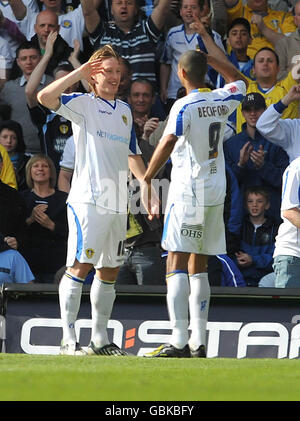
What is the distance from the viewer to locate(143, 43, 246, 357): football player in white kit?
7277mm

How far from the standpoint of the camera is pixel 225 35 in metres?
12.4

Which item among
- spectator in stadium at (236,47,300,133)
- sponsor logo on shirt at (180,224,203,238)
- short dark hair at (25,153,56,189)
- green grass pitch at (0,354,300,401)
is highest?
spectator in stadium at (236,47,300,133)

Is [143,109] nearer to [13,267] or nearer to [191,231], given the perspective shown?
[13,267]

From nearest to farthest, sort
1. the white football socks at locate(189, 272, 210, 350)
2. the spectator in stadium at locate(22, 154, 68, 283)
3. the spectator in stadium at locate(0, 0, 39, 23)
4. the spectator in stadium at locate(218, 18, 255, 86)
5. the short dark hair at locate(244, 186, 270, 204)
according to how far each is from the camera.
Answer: the white football socks at locate(189, 272, 210, 350) < the spectator in stadium at locate(22, 154, 68, 283) < the short dark hair at locate(244, 186, 270, 204) < the spectator in stadium at locate(218, 18, 255, 86) < the spectator in stadium at locate(0, 0, 39, 23)

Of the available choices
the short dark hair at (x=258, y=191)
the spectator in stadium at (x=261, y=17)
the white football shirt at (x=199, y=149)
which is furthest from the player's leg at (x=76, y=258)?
Answer: the spectator in stadium at (x=261, y=17)

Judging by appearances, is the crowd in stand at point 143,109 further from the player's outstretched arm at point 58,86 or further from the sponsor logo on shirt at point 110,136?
the player's outstretched arm at point 58,86

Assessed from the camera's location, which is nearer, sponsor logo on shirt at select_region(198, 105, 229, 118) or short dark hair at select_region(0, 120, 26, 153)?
sponsor logo on shirt at select_region(198, 105, 229, 118)

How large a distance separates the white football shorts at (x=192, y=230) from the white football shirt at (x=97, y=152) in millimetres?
568

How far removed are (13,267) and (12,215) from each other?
0.82 meters

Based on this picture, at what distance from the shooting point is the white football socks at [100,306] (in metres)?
7.75

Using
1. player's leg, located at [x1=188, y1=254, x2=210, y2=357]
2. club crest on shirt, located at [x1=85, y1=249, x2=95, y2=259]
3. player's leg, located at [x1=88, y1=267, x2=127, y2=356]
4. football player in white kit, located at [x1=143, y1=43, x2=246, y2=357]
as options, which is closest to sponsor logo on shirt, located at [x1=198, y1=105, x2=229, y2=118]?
football player in white kit, located at [x1=143, y1=43, x2=246, y2=357]

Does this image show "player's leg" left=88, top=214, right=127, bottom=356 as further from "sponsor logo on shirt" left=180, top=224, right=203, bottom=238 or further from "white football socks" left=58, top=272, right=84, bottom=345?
"sponsor logo on shirt" left=180, top=224, right=203, bottom=238

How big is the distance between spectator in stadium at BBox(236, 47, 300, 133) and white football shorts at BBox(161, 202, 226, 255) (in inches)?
171

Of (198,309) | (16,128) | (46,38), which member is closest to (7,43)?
(46,38)
